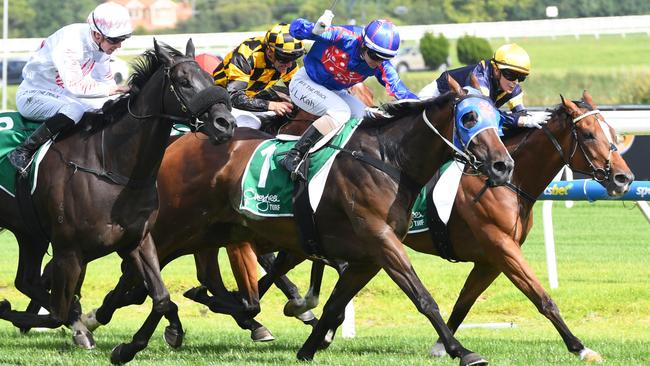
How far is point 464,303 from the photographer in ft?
25.3

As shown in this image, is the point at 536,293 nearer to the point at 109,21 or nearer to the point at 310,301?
the point at 310,301

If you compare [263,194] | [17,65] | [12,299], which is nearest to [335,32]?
[263,194]

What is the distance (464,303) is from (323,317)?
1.14m

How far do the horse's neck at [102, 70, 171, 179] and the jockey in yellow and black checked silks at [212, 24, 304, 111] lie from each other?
1.63m

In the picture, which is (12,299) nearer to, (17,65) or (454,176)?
(454,176)

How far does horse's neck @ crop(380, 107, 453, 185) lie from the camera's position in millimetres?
6699

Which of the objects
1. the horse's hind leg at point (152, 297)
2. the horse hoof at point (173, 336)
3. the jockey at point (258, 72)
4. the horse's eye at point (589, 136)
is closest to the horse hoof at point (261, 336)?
the horse hoof at point (173, 336)

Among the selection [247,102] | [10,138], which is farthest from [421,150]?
[10,138]

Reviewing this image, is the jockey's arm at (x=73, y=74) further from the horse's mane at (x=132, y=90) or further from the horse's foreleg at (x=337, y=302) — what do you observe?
the horse's foreleg at (x=337, y=302)

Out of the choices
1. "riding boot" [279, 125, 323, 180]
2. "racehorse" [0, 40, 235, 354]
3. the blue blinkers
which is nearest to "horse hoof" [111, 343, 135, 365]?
"racehorse" [0, 40, 235, 354]

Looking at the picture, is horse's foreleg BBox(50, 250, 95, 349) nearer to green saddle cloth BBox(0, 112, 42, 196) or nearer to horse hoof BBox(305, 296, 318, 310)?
green saddle cloth BBox(0, 112, 42, 196)

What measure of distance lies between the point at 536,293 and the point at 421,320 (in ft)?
10.2

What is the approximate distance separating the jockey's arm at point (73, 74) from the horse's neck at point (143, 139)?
0.33 metres

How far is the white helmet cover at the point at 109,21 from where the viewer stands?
22.0 ft
